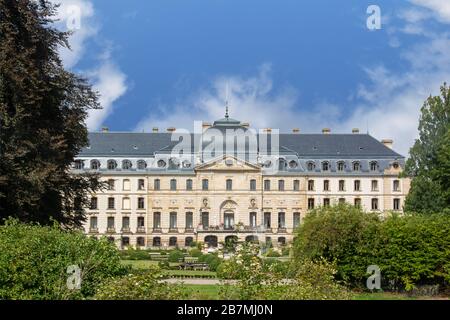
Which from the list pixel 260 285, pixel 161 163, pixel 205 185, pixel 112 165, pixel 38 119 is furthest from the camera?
pixel 205 185

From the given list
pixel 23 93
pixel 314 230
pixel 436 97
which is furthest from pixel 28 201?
pixel 436 97

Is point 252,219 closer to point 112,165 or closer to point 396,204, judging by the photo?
point 396,204

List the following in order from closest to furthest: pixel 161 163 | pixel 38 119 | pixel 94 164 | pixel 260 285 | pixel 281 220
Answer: pixel 260 285 < pixel 38 119 < pixel 94 164 < pixel 161 163 < pixel 281 220

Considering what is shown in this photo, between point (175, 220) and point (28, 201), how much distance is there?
1813 inches

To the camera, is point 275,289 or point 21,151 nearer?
point 275,289

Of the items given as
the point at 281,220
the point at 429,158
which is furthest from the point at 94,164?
the point at 429,158

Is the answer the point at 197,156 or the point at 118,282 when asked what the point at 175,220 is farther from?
the point at 118,282

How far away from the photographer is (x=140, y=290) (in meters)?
11.3

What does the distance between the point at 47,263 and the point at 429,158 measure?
1142 inches

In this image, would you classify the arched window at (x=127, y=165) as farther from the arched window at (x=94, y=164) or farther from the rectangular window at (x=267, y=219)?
the rectangular window at (x=267, y=219)

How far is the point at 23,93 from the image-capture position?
22.2 metres

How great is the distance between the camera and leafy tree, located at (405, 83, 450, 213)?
3834cm

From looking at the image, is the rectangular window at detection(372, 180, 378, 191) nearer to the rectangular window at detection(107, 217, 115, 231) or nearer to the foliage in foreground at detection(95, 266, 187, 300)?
the rectangular window at detection(107, 217, 115, 231)
